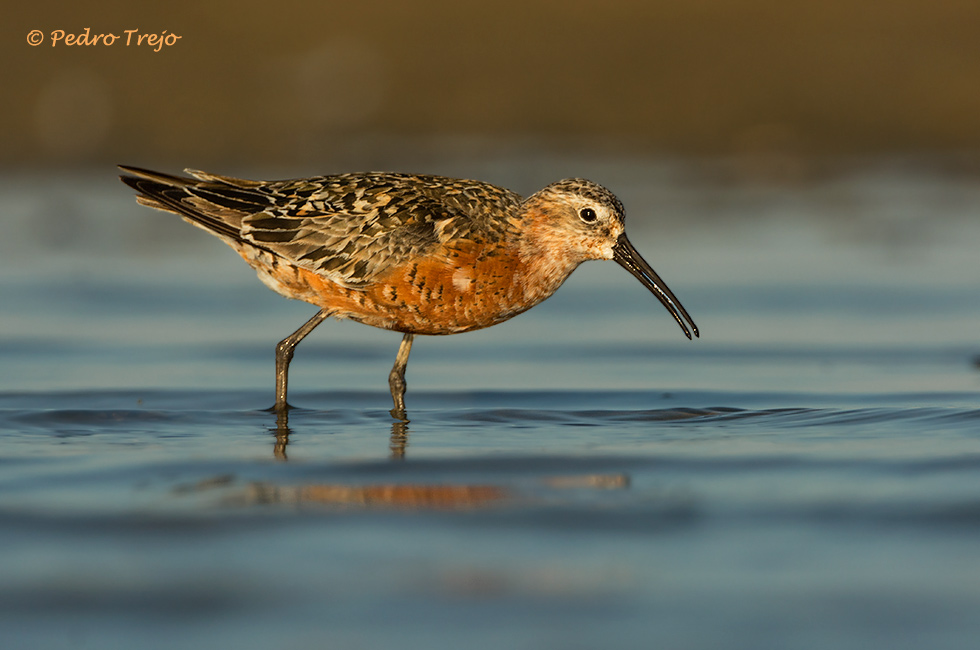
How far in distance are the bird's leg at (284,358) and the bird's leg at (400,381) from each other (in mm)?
639

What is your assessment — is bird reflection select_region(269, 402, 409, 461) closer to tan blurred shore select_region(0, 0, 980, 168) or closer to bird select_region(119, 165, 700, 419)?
bird select_region(119, 165, 700, 419)

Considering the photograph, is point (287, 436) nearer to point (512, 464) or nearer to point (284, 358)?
point (284, 358)

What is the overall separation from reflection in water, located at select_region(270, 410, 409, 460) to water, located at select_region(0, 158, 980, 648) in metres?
0.05

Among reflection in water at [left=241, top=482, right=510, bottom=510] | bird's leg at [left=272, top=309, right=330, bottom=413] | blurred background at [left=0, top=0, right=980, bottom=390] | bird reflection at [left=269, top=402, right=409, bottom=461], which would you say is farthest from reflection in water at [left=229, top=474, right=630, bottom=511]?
blurred background at [left=0, top=0, right=980, bottom=390]

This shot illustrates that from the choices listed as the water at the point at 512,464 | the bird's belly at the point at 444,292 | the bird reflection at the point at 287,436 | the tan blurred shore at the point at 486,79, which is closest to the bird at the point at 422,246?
the bird's belly at the point at 444,292

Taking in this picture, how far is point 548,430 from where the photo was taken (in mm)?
9484

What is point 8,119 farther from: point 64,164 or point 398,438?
point 398,438

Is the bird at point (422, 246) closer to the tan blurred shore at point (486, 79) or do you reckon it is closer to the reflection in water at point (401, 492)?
the reflection in water at point (401, 492)

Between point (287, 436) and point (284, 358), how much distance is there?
1.46m

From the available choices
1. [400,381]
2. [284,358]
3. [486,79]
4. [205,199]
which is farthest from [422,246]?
[486,79]

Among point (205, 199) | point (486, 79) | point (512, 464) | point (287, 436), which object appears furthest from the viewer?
point (486, 79)

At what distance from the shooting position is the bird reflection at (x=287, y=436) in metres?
8.70

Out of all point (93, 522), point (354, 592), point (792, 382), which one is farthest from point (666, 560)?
point (792, 382)

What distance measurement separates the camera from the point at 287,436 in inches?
367
